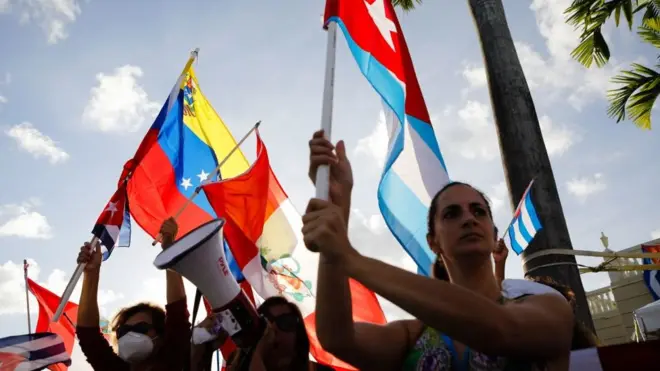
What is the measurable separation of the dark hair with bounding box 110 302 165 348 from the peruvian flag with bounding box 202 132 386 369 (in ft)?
3.87

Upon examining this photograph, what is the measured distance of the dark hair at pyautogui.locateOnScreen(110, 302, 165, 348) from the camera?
3.09 m

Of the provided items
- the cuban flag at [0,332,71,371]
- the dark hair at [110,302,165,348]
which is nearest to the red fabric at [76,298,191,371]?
the dark hair at [110,302,165,348]

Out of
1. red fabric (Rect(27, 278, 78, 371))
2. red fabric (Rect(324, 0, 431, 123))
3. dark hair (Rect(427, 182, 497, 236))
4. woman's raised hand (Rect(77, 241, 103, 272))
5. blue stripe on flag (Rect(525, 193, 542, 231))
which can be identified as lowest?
dark hair (Rect(427, 182, 497, 236))

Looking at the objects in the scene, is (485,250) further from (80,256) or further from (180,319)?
(80,256)

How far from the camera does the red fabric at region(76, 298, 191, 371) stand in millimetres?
2836

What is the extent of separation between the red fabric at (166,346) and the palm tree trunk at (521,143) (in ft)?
9.87

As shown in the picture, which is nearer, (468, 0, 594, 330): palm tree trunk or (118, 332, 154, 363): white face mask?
(118, 332, 154, 363): white face mask

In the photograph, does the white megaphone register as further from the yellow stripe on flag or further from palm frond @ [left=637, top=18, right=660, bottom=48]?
palm frond @ [left=637, top=18, right=660, bottom=48]

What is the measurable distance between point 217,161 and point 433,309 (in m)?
5.07

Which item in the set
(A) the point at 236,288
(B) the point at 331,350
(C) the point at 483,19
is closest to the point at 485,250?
(B) the point at 331,350

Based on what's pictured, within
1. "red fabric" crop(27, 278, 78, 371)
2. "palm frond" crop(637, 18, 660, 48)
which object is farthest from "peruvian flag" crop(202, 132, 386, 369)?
"palm frond" crop(637, 18, 660, 48)

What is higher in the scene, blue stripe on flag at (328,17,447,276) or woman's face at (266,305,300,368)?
blue stripe on flag at (328,17,447,276)

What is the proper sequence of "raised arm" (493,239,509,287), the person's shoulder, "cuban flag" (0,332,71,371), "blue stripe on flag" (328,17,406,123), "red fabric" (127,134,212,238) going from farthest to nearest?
1. "red fabric" (127,134,212,238)
2. "cuban flag" (0,332,71,371)
3. "raised arm" (493,239,509,287)
4. "blue stripe on flag" (328,17,406,123)
5. the person's shoulder

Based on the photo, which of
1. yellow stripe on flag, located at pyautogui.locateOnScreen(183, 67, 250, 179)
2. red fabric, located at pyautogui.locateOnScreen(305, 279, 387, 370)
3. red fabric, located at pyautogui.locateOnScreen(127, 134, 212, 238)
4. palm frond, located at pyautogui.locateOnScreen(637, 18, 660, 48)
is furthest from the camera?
palm frond, located at pyautogui.locateOnScreen(637, 18, 660, 48)
